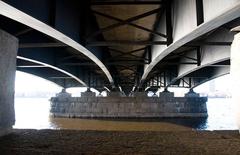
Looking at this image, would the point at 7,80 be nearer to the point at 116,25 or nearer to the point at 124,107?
the point at 116,25

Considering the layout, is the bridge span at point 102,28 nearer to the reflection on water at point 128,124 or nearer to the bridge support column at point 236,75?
the bridge support column at point 236,75

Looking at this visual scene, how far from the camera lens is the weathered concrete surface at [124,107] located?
115ft

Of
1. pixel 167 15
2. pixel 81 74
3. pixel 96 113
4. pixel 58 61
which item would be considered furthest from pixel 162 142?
pixel 96 113

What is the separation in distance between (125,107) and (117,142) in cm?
2827

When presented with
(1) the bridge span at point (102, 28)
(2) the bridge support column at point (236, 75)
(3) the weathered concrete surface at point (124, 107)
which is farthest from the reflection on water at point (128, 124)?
(2) the bridge support column at point (236, 75)

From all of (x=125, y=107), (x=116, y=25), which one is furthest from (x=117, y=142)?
(x=125, y=107)

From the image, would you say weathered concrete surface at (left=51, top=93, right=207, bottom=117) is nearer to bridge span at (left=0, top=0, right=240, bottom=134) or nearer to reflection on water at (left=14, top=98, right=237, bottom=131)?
reflection on water at (left=14, top=98, right=237, bottom=131)

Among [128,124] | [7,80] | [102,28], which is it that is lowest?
[128,124]

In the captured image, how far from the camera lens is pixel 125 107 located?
34969 mm

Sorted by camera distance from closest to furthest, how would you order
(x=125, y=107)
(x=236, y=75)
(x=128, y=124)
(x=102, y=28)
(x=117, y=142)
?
1. (x=117, y=142)
2. (x=236, y=75)
3. (x=102, y=28)
4. (x=128, y=124)
5. (x=125, y=107)

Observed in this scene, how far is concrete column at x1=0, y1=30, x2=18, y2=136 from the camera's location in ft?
23.4

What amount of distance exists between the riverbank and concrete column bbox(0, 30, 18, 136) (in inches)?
14.2

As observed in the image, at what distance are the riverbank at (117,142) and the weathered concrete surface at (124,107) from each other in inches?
1053

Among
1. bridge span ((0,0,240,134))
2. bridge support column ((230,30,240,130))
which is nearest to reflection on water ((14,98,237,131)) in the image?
bridge span ((0,0,240,134))
